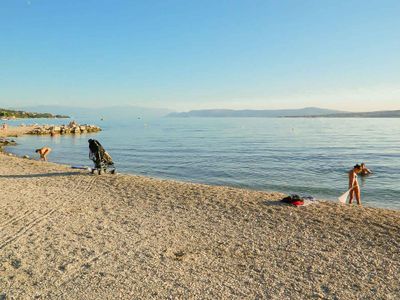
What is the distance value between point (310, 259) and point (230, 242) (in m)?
2.14

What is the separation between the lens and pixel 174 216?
37.8 ft

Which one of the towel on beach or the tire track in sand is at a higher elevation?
the towel on beach

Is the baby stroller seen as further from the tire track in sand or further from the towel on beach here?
the towel on beach

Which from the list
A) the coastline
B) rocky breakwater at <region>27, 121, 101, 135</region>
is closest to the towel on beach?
the coastline

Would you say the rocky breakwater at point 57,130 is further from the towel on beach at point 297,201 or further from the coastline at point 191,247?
the towel on beach at point 297,201

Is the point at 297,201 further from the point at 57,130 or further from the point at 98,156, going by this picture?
the point at 57,130

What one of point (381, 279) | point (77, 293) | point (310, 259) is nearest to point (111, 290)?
point (77, 293)

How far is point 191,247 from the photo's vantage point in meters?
8.74

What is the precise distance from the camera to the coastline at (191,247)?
21.8 ft

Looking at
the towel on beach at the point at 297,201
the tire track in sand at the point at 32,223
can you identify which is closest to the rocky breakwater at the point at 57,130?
the tire track in sand at the point at 32,223

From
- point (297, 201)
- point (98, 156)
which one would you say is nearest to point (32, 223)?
point (98, 156)

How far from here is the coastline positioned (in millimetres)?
6633

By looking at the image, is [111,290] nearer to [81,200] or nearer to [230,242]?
[230,242]


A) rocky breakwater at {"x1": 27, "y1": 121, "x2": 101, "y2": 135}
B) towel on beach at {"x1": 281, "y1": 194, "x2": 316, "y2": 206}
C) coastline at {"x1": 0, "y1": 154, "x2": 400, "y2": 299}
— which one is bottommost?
coastline at {"x1": 0, "y1": 154, "x2": 400, "y2": 299}
